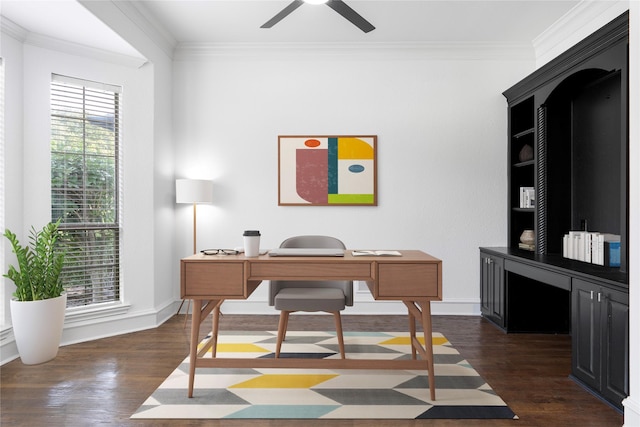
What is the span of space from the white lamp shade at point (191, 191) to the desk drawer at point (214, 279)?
6.07 feet

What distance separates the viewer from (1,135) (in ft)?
10.6

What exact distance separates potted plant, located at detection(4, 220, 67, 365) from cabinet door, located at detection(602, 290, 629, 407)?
12.3 feet

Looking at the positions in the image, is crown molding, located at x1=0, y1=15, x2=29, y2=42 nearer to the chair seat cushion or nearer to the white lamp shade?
the white lamp shade

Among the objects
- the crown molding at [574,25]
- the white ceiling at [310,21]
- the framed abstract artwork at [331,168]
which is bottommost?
the framed abstract artwork at [331,168]

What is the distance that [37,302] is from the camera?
10.0 feet

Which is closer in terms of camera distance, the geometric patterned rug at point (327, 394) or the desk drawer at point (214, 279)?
the geometric patterned rug at point (327, 394)

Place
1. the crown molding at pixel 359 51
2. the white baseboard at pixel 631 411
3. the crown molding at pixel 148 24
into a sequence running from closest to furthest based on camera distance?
the white baseboard at pixel 631 411 → the crown molding at pixel 148 24 → the crown molding at pixel 359 51

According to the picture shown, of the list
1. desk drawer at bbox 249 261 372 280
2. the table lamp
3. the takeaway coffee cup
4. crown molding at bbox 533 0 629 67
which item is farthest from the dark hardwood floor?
crown molding at bbox 533 0 629 67

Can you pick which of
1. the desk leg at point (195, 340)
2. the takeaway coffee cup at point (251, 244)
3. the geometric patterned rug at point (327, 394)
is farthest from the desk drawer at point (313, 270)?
the geometric patterned rug at point (327, 394)

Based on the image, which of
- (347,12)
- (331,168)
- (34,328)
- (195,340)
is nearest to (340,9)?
(347,12)

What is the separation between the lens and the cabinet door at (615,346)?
7.57 feet

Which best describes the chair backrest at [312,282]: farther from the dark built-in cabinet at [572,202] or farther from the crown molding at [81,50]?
the crown molding at [81,50]

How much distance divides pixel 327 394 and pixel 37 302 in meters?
2.21

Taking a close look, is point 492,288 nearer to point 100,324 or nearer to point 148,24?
point 100,324
